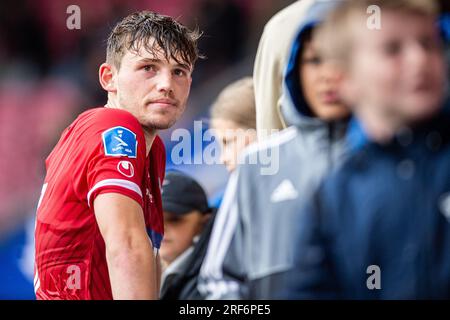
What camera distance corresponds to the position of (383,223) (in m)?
2.17

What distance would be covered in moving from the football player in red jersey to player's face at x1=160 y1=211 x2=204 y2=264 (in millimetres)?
77

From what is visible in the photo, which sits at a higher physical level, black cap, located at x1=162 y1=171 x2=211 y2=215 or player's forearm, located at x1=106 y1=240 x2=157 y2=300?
black cap, located at x1=162 y1=171 x2=211 y2=215

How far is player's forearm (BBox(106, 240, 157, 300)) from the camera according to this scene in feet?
6.50

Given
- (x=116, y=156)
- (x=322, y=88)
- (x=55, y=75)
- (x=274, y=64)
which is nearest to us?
(x=116, y=156)

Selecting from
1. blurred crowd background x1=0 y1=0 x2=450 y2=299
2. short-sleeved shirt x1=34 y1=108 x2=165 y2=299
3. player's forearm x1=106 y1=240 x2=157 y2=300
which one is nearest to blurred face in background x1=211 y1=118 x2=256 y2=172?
blurred crowd background x1=0 y1=0 x2=450 y2=299

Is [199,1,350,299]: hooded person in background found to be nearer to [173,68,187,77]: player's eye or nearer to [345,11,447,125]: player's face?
[345,11,447,125]: player's face

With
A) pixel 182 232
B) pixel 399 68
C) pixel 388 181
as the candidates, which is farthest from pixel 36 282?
pixel 399 68

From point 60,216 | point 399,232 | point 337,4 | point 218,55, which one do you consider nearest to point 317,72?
→ point 337,4

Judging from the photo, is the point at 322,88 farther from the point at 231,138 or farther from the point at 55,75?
the point at 55,75

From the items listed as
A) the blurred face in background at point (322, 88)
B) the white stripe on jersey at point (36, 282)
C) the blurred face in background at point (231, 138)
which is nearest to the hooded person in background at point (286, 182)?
the blurred face in background at point (322, 88)

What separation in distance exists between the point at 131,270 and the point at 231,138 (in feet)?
2.01

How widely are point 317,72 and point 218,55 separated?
356 mm

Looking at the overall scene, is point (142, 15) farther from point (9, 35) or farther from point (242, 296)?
point (242, 296)

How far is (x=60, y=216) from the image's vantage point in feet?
7.16
